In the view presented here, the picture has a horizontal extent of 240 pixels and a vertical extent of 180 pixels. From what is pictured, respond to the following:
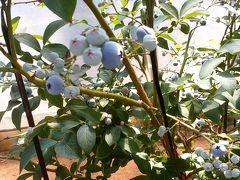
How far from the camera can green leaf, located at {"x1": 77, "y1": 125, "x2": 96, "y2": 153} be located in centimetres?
59

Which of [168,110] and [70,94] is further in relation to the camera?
[168,110]

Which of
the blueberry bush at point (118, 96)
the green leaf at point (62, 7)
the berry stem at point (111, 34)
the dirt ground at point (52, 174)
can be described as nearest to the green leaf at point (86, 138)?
the blueberry bush at point (118, 96)

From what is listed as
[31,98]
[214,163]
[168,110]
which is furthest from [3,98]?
[214,163]

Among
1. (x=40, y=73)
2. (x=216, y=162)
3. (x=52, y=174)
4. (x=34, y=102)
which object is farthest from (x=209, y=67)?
(x=52, y=174)

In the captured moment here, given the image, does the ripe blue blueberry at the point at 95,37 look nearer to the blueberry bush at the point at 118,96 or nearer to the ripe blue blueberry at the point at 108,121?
the blueberry bush at the point at 118,96

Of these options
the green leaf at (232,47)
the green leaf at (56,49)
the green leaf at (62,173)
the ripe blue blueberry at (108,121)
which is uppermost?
the green leaf at (56,49)

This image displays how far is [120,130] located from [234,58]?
0.29m

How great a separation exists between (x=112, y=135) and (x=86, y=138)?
0.08m

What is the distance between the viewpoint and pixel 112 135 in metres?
0.66

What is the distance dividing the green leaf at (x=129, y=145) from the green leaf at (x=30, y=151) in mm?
114

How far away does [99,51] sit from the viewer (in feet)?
1.07

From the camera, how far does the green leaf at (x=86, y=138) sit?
59 centimetres

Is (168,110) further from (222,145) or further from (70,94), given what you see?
(70,94)

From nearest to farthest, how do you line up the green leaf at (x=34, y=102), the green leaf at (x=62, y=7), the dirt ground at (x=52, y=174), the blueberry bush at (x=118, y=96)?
1. the green leaf at (x=62, y=7)
2. the blueberry bush at (x=118, y=96)
3. the green leaf at (x=34, y=102)
4. the dirt ground at (x=52, y=174)
